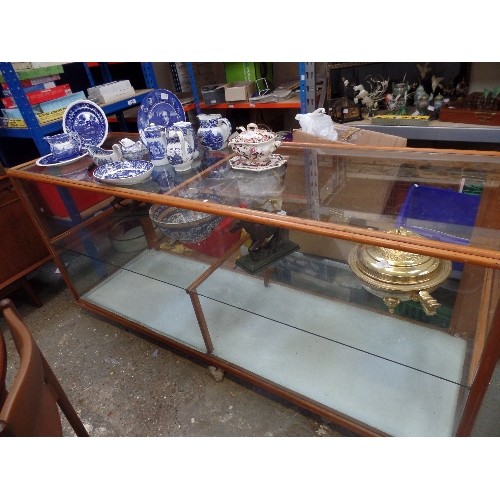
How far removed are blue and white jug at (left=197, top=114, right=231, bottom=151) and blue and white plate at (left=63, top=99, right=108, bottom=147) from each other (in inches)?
18.5

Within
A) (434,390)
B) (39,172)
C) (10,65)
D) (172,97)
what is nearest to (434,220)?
(434,390)

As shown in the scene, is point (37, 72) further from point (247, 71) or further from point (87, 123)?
point (247, 71)

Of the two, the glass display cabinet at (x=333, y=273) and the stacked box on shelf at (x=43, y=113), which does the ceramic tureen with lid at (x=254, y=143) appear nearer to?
the glass display cabinet at (x=333, y=273)

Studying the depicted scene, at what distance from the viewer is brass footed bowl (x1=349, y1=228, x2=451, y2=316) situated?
0.97m

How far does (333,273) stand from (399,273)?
0.27m

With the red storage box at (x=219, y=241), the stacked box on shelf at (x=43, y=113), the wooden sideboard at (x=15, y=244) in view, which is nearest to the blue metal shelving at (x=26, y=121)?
the stacked box on shelf at (x=43, y=113)

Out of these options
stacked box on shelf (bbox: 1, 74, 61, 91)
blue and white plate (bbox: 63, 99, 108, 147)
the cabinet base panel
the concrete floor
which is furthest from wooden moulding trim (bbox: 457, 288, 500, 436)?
stacked box on shelf (bbox: 1, 74, 61, 91)

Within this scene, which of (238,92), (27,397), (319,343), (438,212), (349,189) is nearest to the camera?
(27,397)

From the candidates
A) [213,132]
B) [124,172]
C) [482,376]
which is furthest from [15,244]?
[482,376]

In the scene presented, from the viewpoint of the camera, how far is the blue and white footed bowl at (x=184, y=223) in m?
1.39

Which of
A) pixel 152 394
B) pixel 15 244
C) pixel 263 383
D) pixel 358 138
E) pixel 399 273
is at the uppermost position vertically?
pixel 358 138

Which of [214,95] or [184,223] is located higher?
[214,95]

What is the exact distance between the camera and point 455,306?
1.01 meters

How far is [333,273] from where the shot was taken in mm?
1245
